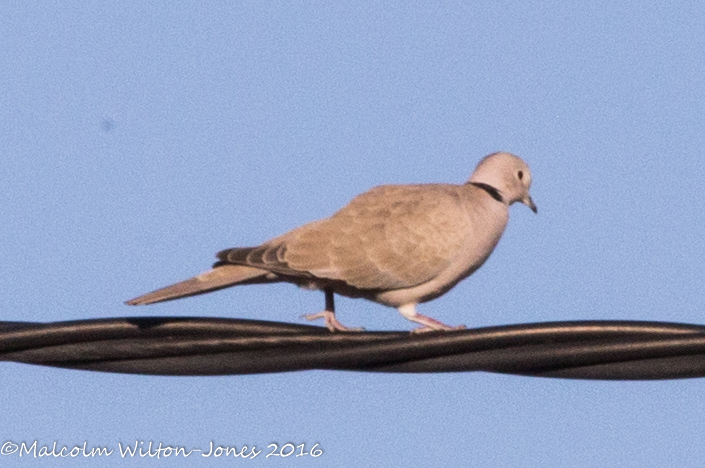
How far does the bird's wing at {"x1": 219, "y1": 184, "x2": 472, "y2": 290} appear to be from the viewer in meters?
7.32

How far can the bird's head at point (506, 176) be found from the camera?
27.8ft

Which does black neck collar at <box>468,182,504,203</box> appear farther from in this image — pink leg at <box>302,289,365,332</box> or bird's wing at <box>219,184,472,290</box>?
pink leg at <box>302,289,365,332</box>

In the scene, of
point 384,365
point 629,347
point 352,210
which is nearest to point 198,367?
point 384,365

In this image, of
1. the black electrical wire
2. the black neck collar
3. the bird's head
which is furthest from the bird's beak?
the black electrical wire

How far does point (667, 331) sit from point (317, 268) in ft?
8.38

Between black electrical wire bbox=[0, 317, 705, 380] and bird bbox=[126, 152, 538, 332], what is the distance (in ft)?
5.11

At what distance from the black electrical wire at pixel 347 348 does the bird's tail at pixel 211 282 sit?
1041 mm

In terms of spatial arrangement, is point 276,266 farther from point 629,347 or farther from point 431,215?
point 629,347

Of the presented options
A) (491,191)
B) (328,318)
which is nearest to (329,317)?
(328,318)

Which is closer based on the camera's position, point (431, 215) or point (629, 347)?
point (629, 347)

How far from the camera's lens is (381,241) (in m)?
7.56

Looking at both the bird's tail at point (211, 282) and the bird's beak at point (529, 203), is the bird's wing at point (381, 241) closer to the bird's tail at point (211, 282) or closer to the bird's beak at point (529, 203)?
the bird's tail at point (211, 282)

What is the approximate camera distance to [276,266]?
23.5 feet

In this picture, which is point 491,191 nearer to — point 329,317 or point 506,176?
point 506,176
